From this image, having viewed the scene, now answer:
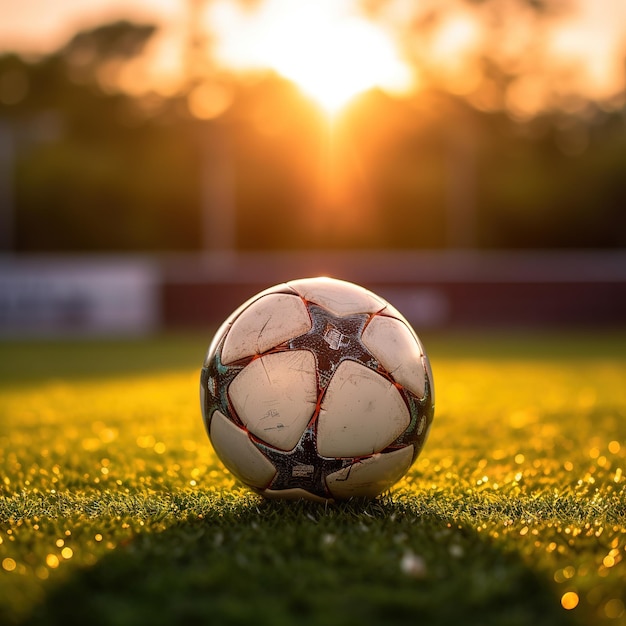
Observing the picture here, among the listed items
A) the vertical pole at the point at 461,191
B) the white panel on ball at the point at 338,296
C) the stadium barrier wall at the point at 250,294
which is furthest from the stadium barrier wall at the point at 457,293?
the white panel on ball at the point at 338,296

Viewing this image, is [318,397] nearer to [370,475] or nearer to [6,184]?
[370,475]

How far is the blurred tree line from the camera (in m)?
35.8

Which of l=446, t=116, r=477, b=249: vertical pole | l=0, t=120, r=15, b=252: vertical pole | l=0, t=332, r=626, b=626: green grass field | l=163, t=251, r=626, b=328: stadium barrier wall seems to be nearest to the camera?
l=0, t=332, r=626, b=626: green grass field

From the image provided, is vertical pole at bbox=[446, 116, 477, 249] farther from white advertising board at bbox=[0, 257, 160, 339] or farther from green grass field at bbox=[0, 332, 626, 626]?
green grass field at bbox=[0, 332, 626, 626]

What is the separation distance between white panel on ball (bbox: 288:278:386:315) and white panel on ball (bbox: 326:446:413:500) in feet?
2.10

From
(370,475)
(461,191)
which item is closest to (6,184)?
(461,191)

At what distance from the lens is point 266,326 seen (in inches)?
143

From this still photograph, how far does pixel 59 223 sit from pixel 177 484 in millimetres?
34782

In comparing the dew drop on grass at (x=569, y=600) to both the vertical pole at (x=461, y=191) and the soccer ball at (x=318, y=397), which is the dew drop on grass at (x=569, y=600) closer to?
the soccer ball at (x=318, y=397)

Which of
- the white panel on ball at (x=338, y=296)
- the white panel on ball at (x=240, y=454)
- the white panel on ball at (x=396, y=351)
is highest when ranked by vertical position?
the white panel on ball at (x=338, y=296)

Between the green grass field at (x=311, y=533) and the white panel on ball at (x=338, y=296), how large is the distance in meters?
0.86

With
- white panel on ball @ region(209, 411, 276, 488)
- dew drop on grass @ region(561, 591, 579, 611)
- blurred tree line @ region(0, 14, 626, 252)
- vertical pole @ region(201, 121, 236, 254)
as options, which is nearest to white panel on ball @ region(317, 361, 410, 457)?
white panel on ball @ region(209, 411, 276, 488)

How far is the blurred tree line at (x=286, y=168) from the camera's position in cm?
3581

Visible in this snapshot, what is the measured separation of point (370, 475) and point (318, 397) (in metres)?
0.42
